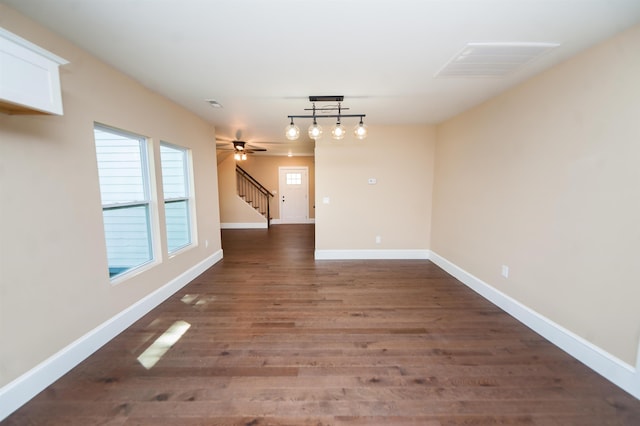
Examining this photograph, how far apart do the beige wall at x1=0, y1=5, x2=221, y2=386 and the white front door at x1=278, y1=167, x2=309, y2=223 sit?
631 centimetres

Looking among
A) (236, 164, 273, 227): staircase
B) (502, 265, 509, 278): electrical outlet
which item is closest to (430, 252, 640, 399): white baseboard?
(502, 265, 509, 278): electrical outlet

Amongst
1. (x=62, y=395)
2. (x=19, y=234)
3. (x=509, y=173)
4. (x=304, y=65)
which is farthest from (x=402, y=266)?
(x=19, y=234)

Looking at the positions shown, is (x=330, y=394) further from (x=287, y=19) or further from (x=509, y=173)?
(x=509, y=173)

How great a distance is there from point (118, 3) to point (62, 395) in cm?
254

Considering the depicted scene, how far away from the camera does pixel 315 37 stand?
172 centimetres

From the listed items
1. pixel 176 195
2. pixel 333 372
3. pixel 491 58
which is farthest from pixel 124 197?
pixel 491 58

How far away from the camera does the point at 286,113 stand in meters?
3.43

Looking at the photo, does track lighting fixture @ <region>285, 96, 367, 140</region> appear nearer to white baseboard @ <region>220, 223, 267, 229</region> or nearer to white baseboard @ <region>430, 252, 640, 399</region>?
white baseboard @ <region>430, 252, 640, 399</region>

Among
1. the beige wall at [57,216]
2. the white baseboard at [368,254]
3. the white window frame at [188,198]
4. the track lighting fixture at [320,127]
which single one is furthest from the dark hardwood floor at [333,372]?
the track lighting fixture at [320,127]

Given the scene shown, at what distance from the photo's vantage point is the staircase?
27.5 ft

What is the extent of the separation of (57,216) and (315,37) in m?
2.31

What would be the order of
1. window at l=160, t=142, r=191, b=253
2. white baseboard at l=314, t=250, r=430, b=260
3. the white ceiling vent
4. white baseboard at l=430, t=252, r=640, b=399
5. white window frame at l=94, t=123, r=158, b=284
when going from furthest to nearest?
1. white baseboard at l=314, t=250, r=430, b=260
2. window at l=160, t=142, r=191, b=253
3. white window frame at l=94, t=123, r=158, b=284
4. the white ceiling vent
5. white baseboard at l=430, t=252, r=640, b=399

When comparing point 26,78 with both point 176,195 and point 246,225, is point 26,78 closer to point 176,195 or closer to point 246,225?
point 176,195

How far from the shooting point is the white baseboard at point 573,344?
64.1 inches
